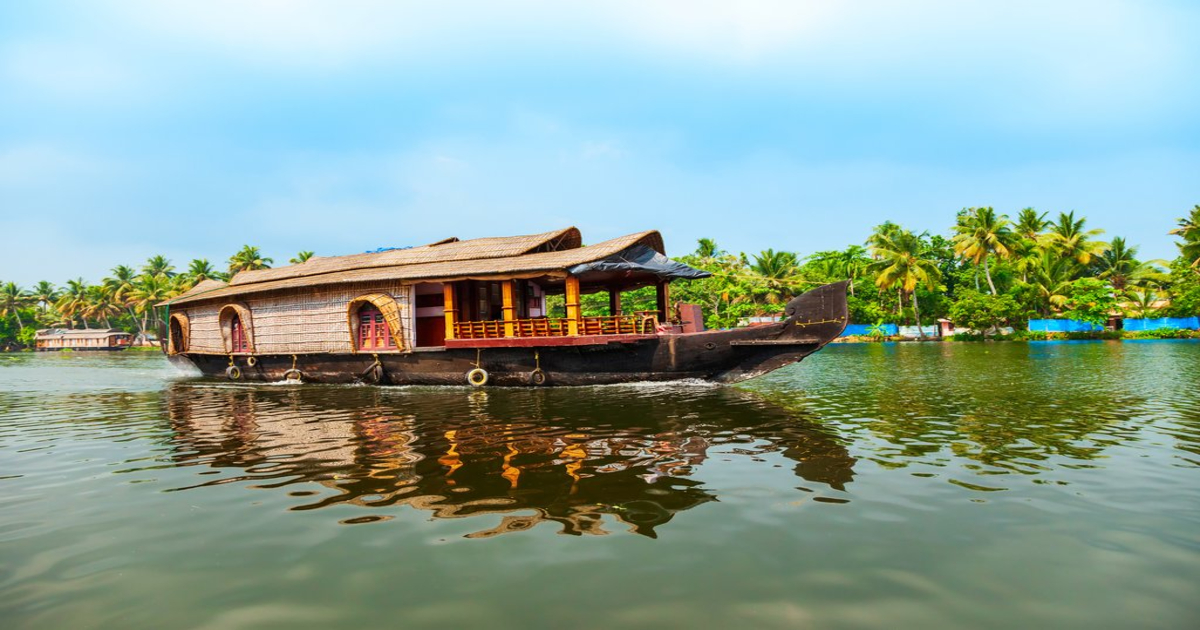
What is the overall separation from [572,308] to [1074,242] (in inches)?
1855

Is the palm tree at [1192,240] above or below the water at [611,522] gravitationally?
above

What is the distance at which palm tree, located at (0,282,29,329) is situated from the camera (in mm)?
69875

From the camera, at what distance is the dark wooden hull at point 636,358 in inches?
468

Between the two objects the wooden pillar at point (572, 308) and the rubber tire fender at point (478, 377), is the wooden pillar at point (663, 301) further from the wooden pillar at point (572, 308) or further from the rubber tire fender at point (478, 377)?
the rubber tire fender at point (478, 377)

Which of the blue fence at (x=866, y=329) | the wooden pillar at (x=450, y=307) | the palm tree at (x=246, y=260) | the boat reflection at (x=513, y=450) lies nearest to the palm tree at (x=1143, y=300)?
the blue fence at (x=866, y=329)

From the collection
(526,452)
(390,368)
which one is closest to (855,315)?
(390,368)

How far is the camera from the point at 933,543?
3553mm

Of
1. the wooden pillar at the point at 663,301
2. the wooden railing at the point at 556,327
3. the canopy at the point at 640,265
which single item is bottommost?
the wooden railing at the point at 556,327

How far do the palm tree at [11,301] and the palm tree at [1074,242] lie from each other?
349 ft

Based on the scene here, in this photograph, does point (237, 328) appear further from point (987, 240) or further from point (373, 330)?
point (987, 240)

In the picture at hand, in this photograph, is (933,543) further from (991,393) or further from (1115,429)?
(991,393)

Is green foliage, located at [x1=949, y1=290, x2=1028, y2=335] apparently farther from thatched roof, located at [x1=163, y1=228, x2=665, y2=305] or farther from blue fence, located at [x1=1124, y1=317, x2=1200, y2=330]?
thatched roof, located at [x1=163, y1=228, x2=665, y2=305]

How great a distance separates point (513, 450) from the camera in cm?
646

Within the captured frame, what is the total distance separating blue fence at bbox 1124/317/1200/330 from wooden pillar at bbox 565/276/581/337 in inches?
1709
